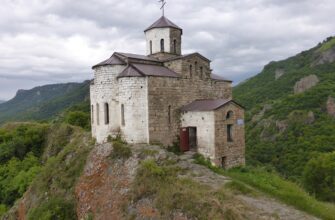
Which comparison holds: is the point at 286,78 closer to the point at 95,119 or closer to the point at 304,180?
the point at 304,180

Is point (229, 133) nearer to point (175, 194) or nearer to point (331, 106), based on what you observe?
point (175, 194)

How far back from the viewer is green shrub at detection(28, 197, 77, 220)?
1717 centimetres

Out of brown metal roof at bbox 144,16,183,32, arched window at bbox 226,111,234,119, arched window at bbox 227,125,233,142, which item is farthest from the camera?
brown metal roof at bbox 144,16,183,32

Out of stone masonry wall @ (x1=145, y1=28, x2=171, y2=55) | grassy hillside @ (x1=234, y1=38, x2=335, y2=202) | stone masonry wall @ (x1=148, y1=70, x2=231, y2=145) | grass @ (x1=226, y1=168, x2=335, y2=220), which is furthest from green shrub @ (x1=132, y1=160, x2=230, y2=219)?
grassy hillside @ (x1=234, y1=38, x2=335, y2=202)

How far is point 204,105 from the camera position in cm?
1947

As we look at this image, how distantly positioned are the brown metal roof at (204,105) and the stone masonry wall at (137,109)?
9.69ft

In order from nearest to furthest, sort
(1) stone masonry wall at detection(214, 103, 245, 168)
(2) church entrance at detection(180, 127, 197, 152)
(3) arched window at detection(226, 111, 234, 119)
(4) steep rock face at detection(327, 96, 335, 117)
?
(1) stone masonry wall at detection(214, 103, 245, 168) → (3) arched window at detection(226, 111, 234, 119) → (2) church entrance at detection(180, 127, 197, 152) → (4) steep rock face at detection(327, 96, 335, 117)

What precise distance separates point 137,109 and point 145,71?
2.29m

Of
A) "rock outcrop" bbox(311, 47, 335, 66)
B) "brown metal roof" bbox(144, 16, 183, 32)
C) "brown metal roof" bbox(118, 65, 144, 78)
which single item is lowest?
"brown metal roof" bbox(118, 65, 144, 78)

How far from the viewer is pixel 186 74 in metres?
20.7

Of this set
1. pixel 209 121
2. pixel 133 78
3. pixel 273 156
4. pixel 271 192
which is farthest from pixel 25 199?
pixel 273 156

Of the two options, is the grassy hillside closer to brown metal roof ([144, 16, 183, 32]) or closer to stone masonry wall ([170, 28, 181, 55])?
stone masonry wall ([170, 28, 181, 55])

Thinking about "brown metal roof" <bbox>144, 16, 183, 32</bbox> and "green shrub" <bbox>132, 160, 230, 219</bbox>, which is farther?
"brown metal roof" <bbox>144, 16, 183, 32</bbox>

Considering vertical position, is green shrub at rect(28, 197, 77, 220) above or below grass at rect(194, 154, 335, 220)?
below
